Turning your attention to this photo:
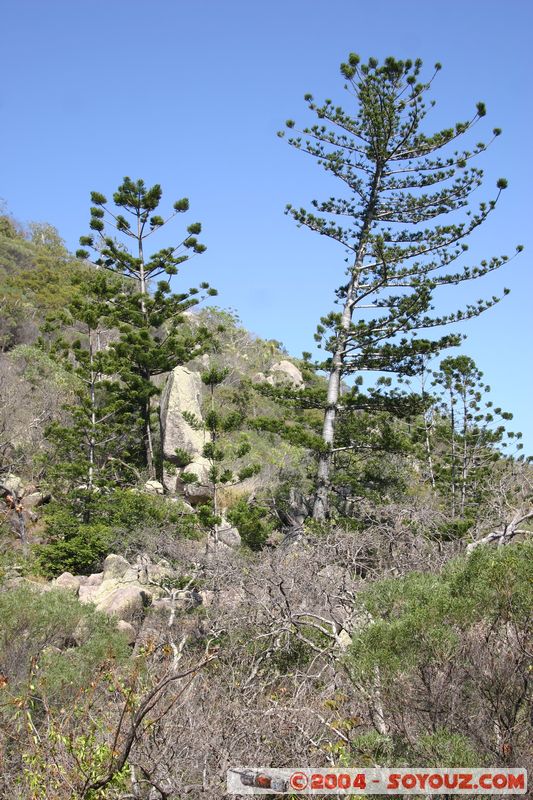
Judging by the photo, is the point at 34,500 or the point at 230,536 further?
the point at 34,500

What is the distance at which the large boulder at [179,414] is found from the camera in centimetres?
1805

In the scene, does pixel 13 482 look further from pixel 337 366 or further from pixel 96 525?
pixel 337 366

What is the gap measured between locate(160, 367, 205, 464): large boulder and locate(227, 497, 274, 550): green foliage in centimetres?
357

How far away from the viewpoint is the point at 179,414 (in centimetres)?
1819

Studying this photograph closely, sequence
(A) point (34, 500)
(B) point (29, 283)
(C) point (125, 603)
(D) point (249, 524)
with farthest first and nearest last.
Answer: (B) point (29, 283) < (A) point (34, 500) < (D) point (249, 524) < (C) point (125, 603)

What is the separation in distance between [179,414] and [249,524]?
15.6 ft

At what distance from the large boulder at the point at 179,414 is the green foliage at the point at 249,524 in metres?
3.57

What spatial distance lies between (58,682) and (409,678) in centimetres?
416

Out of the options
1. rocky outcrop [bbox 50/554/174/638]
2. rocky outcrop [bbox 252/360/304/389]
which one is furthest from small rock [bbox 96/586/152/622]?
rocky outcrop [bbox 252/360/304/389]

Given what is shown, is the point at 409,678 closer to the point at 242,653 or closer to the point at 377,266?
the point at 242,653

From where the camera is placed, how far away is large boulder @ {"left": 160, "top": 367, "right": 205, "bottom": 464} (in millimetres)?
18047

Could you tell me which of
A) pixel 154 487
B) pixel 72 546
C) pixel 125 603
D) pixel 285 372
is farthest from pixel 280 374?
pixel 125 603

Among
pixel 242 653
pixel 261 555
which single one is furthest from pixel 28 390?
pixel 242 653

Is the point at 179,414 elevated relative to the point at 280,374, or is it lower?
lower
